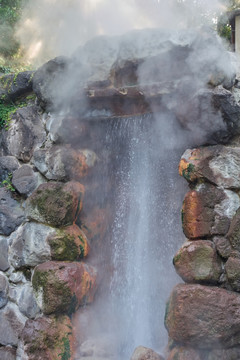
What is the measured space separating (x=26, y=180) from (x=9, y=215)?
1.33 ft

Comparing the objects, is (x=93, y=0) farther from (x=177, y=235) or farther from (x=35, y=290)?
(x=35, y=290)

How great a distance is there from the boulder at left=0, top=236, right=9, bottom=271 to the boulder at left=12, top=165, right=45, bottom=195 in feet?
1.71

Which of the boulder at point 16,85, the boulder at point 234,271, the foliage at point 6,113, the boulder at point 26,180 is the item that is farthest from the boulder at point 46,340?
the boulder at point 16,85

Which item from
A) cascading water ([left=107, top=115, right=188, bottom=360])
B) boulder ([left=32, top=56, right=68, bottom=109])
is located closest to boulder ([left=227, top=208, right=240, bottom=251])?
cascading water ([left=107, top=115, right=188, bottom=360])

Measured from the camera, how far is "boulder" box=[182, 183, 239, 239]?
2752mm

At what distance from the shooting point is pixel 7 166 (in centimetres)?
386

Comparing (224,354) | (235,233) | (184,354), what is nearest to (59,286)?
(184,354)

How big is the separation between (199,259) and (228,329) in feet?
1.70

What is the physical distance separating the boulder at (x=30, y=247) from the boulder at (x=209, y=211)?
4.42ft

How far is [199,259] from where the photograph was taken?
8.73 feet

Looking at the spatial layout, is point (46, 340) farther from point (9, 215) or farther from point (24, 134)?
point (24, 134)

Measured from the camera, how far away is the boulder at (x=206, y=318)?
2.45 m

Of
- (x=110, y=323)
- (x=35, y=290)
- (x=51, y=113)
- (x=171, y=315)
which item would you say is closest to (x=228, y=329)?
(x=171, y=315)

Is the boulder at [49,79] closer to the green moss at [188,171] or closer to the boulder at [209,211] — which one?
the green moss at [188,171]
